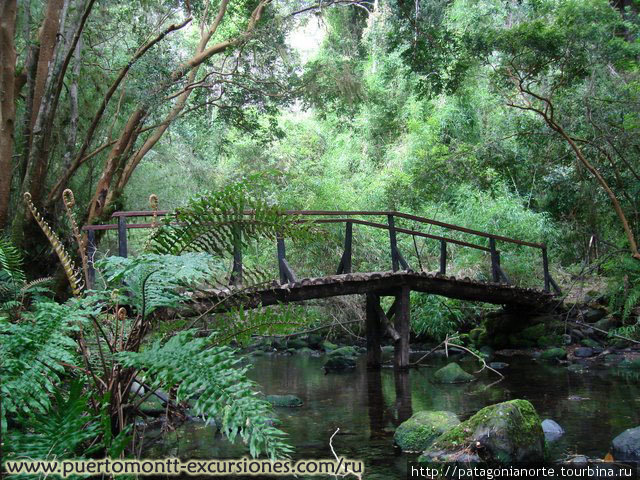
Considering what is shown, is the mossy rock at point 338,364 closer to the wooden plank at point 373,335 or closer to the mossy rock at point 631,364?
the wooden plank at point 373,335

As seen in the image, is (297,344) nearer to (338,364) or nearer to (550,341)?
(338,364)

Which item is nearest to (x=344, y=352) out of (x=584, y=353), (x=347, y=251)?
(x=347, y=251)

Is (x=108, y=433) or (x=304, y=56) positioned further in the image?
(x=304, y=56)

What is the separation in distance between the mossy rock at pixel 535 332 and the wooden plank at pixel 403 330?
10.1ft

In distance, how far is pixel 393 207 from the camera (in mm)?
14625

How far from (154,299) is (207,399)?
77 centimetres

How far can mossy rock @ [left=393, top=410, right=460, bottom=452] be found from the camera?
16.5ft

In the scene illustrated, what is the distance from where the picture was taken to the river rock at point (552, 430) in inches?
206

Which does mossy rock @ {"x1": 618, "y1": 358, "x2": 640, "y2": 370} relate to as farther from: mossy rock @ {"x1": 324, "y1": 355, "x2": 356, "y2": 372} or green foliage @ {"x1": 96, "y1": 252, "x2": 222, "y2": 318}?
green foliage @ {"x1": 96, "y1": 252, "x2": 222, "y2": 318}

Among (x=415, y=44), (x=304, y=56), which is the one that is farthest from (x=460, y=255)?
(x=304, y=56)

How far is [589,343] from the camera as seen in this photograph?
10.9 m

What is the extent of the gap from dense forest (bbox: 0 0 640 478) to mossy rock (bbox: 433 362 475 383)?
4.09 feet

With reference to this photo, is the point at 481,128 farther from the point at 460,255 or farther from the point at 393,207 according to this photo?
the point at 460,255

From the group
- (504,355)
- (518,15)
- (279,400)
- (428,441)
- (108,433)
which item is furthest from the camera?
(518,15)
